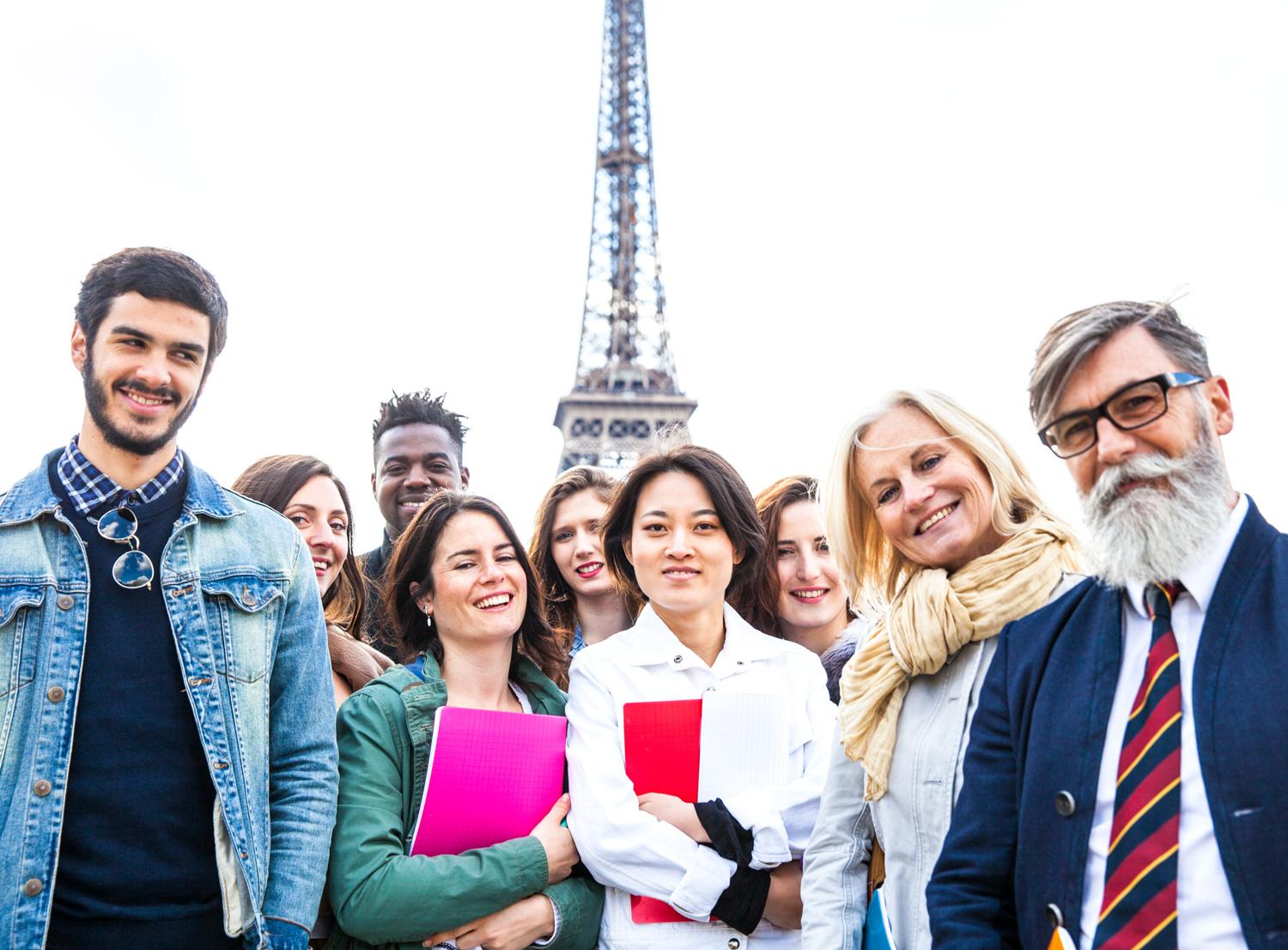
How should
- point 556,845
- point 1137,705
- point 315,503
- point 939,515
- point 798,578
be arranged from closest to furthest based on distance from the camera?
point 1137,705 < point 939,515 < point 556,845 < point 315,503 < point 798,578

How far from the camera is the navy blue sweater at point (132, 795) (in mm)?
2496

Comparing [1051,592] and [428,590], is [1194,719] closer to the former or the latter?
[1051,592]

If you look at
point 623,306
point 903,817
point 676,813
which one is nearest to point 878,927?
point 903,817

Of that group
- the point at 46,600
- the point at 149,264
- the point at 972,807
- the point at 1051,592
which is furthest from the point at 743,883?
the point at 149,264

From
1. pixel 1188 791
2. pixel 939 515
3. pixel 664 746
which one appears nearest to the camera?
pixel 1188 791

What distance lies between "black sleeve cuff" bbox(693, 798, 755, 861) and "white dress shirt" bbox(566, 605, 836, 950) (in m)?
0.02

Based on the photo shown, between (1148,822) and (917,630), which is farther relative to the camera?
(917,630)

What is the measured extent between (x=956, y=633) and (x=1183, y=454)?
0.74 metres

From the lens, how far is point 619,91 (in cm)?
4172

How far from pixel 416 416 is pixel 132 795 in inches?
150

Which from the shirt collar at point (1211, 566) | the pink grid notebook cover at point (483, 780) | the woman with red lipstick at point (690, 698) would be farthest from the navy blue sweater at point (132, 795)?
the shirt collar at point (1211, 566)

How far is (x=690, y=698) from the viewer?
130 inches

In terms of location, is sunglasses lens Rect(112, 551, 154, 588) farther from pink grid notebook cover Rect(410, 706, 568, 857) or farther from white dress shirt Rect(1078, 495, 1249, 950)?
white dress shirt Rect(1078, 495, 1249, 950)

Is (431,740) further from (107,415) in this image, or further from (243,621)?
(107,415)
